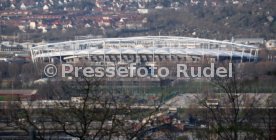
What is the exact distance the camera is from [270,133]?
16.0ft

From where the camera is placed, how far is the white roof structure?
50.1 feet

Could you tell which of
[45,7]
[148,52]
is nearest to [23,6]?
[45,7]

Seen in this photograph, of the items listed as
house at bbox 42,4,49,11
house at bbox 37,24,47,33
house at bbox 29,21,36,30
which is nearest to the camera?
house at bbox 37,24,47,33

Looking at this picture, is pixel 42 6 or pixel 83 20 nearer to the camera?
pixel 83 20

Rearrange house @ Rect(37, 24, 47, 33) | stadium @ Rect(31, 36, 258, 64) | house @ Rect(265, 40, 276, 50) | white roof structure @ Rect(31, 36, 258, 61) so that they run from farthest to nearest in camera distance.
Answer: house @ Rect(37, 24, 47, 33), house @ Rect(265, 40, 276, 50), white roof structure @ Rect(31, 36, 258, 61), stadium @ Rect(31, 36, 258, 64)

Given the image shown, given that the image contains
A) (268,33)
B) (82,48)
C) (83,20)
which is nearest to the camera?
(82,48)

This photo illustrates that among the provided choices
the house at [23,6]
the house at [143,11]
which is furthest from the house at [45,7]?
the house at [143,11]

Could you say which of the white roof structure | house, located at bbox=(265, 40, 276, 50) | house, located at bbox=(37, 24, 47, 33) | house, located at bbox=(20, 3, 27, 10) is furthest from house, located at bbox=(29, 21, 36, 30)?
house, located at bbox=(265, 40, 276, 50)

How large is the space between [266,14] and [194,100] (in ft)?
46.8

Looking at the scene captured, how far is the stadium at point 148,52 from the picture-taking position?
15.0 metres

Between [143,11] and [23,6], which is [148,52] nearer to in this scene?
[143,11]

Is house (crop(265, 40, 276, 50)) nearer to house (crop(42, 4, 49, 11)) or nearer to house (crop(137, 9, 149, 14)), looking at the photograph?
house (crop(137, 9, 149, 14))

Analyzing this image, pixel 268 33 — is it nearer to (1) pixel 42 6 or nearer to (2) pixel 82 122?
(1) pixel 42 6

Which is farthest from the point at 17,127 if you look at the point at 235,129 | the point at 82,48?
the point at 82,48
